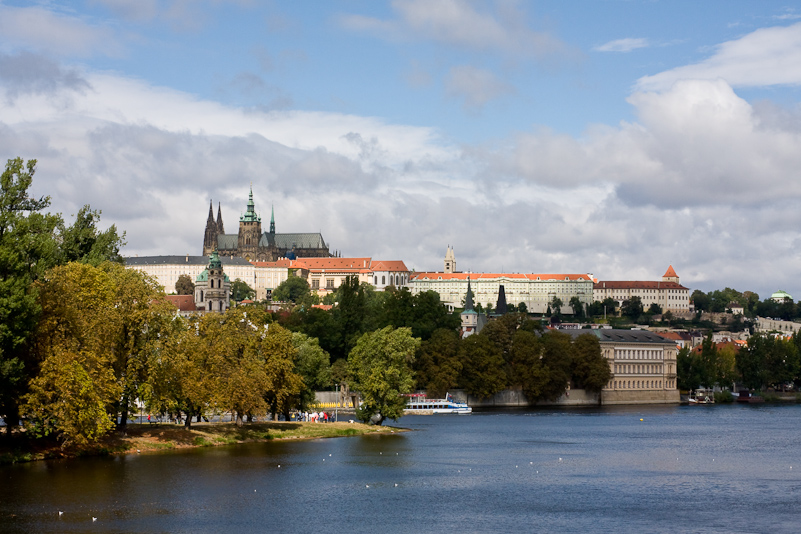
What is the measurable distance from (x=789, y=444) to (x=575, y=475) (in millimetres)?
29157

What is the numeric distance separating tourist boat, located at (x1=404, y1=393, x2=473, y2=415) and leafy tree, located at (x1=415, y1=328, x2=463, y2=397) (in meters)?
1.66

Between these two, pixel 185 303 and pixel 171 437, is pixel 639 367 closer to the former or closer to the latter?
pixel 185 303

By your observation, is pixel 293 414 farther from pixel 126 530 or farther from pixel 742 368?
pixel 742 368

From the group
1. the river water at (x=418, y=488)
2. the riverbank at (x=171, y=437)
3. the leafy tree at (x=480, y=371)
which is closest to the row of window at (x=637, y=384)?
the leafy tree at (x=480, y=371)

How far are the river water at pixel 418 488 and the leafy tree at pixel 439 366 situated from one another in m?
41.9

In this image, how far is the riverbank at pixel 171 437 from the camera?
56688 mm

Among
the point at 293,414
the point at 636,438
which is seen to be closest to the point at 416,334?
the point at 293,414

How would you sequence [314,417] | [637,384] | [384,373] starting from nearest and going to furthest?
[384,373]
[314,417]
[637,384]

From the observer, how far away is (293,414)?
93000 mm

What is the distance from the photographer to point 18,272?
54.5m

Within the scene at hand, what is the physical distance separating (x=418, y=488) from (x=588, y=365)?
294 ft

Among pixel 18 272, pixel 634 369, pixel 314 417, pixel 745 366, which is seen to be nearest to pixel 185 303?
pixel 634 369

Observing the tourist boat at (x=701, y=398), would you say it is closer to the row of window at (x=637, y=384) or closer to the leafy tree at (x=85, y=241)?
the row of window at (x=637, y=384)

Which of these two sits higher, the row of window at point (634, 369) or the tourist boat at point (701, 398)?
the row of window at point (634, 369)
